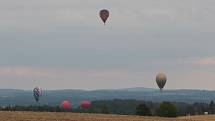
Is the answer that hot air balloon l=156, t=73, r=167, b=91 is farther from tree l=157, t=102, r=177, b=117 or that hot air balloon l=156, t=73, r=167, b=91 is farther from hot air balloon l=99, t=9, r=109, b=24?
tree l=157, t=102, r=177, b=117

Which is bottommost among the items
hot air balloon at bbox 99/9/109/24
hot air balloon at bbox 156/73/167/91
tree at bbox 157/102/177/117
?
tree at bbox 157/102/177/117

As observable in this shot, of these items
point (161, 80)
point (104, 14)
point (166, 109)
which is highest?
point (104, 14)

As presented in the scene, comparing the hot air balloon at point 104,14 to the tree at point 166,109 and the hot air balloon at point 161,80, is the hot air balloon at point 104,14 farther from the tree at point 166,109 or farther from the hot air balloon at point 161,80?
the tree at point 166,109

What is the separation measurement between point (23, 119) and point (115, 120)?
8.32 metres

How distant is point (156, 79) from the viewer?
74.0m

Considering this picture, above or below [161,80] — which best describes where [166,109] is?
below

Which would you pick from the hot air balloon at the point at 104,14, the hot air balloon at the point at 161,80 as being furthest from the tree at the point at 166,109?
the hot air balloon at the point at 104,14

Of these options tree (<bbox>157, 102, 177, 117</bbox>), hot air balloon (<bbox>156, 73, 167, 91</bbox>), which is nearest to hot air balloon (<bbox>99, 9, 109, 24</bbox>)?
hot air balloon (<bbox>156, 73, 167, 91</bbox>)

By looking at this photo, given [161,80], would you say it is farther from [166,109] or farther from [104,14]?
[166,109]

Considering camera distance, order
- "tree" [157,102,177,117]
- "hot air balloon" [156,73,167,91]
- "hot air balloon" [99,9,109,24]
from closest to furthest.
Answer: "hot air balloon" [99,9,109,24] < "hot air balloon" [156,73,167,91] < "tree" [157,102,177,117]

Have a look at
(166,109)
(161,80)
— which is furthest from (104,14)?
(166,109)

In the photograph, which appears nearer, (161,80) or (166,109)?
(161,80)

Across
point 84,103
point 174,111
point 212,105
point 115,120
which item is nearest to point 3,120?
point 115,120

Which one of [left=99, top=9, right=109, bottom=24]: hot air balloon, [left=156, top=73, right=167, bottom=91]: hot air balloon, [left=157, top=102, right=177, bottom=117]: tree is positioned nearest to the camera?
[left=99, top=9, right=109, bottom=24]: hot air balloon
